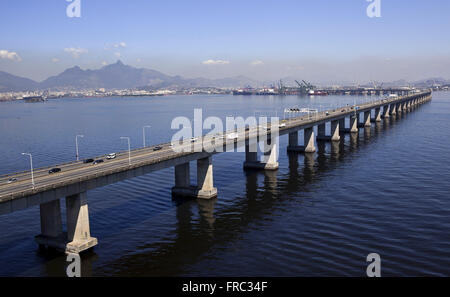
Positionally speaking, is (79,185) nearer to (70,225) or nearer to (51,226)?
(70,225)

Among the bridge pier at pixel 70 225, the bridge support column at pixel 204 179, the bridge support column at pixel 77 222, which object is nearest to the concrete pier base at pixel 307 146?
the bridge support column at pixel 204 179

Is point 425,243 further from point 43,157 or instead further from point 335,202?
point 43,157

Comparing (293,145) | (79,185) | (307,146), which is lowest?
(307,146)

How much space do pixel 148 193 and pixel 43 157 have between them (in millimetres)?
45994

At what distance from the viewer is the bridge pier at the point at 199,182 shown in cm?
6606

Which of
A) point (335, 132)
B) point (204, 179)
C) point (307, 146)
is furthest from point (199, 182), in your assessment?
point (335, 132)

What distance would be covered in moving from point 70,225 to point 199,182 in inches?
1005

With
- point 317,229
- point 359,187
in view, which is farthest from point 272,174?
point 317,229

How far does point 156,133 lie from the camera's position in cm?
14962

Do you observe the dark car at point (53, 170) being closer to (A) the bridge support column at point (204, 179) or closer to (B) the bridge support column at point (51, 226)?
(B) the bridge support column at point (51, 226)

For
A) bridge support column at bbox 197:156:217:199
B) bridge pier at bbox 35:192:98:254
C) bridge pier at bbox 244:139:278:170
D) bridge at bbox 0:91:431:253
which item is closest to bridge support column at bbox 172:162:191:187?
bridge at bbox 0:91:431:253

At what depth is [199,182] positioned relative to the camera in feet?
219

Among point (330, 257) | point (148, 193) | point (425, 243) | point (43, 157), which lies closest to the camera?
point (330, 257)

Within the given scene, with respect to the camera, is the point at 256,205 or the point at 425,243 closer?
the point at 425,243
